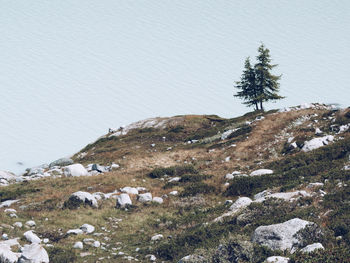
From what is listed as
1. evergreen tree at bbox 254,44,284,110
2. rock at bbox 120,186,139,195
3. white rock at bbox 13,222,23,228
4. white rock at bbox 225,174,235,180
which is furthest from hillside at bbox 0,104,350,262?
evergreen tree at bbox 254,44,284,110

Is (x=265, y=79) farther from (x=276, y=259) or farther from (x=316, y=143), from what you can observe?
(x=276, y=259)

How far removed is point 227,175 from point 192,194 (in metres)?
4.02

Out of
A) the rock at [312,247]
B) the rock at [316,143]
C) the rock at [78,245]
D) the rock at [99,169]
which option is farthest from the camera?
the rock at [99,169]

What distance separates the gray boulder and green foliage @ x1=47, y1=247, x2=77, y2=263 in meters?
6.09

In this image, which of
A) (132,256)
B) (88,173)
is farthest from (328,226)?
(88,173)

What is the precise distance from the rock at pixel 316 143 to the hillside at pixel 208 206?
0.10 meters

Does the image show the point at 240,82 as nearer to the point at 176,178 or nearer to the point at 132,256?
the point at 176,178

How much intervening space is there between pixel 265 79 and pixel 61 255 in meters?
52.3

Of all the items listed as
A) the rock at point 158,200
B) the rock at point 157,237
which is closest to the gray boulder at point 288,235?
the rock at point 157,237

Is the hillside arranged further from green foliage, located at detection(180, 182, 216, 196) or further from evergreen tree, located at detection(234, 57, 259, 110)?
evergreen tree, located at detection(234, 57, 259, 110)

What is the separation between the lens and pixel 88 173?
3195 cm

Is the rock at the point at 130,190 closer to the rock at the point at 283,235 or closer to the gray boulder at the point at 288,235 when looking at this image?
the rock at the point at 283,235

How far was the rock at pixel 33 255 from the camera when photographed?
11.5 m

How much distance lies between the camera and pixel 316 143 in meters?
26.4
